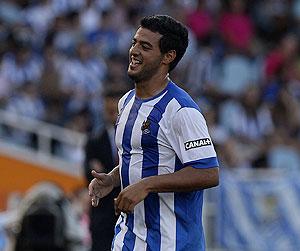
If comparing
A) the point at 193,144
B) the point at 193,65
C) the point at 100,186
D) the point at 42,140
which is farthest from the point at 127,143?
the point at 193,65

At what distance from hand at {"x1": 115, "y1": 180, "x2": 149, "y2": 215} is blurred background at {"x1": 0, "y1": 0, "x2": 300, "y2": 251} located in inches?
289

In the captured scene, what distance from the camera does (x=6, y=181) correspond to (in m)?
16.9

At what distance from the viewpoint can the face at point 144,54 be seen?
6645 mm

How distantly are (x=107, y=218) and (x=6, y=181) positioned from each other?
309 inches

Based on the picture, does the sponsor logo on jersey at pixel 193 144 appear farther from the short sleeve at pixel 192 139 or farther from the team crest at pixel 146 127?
the team crest at pixel 146 127

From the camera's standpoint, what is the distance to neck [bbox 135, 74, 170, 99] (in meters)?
6.75

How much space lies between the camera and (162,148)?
6660mm

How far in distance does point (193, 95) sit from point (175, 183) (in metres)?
11.0

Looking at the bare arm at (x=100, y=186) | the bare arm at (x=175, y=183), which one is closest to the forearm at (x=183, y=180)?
the bare arm at (x=175, y=183)

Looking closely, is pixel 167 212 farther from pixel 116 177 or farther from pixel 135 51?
pixel 135 51

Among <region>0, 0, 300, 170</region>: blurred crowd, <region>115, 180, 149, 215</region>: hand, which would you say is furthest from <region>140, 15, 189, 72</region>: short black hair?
<region>0, 0, 300, 170</region>: blurred crowd

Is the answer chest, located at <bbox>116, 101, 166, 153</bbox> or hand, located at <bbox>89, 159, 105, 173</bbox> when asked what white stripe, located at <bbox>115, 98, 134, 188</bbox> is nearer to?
chest, located at <bbox>116, 101, 166, 153</bbox>

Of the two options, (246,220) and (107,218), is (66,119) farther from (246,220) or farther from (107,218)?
(107,218)

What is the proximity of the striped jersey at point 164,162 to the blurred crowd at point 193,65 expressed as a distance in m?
8.98
